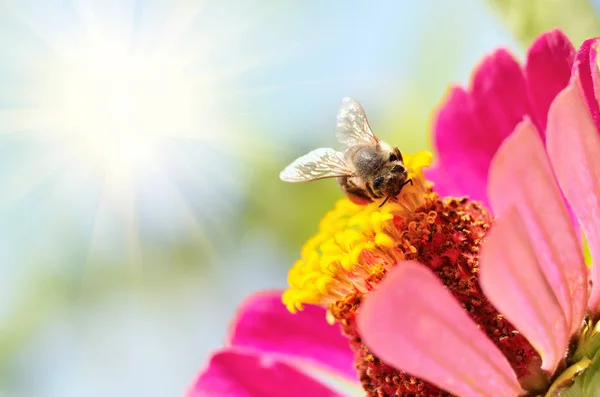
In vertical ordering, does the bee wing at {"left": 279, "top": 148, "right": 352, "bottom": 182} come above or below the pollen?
above

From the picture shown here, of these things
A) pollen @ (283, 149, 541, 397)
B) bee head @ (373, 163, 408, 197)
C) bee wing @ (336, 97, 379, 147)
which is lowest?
pollen @ (283, 149, 541, 397)

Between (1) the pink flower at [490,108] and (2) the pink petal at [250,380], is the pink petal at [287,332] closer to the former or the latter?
(2) the pink petal at [250,380]

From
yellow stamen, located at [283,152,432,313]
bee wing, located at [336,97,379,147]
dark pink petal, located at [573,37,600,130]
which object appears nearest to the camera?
dark pink petal, located at [573,37,600,130]

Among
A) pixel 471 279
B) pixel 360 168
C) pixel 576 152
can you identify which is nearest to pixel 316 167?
pixel 360 168

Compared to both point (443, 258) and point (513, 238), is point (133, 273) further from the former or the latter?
point (513, 238)

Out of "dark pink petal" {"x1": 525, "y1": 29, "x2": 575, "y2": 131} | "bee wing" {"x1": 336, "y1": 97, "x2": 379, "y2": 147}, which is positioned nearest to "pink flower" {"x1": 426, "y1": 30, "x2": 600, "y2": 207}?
"dark pink petal" {"x1": 525, "y1": 29, "x2": 575, "y2": 131}

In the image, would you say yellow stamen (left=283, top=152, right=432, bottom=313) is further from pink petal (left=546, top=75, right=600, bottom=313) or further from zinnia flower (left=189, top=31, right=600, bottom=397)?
pink petal (left=546, top=75, right=600, bottom=313)
